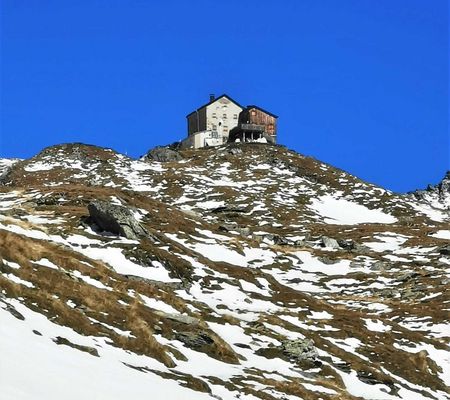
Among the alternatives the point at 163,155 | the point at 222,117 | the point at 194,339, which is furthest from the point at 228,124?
the point at 194,339

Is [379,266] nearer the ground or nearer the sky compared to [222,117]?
nearer the ground

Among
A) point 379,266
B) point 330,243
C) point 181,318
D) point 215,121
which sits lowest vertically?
point 181,318

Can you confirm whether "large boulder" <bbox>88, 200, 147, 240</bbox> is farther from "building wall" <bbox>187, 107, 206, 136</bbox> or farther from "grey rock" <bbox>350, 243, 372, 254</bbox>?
"building wall" <bbox>187, 107, 206, 136</bbox>

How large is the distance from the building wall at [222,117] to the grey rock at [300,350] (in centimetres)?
11399

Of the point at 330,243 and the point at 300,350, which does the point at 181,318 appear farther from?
the point at 330,243

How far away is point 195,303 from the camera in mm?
38688

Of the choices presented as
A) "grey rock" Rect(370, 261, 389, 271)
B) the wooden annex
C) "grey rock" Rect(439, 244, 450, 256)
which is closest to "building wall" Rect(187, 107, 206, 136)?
the wooden annex

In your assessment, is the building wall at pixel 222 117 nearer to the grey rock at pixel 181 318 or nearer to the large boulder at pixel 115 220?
the large boulder at pixel 115 220

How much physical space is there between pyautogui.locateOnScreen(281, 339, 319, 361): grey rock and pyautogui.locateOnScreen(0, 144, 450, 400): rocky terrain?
106 millimetres

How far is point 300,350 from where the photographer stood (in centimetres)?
3366

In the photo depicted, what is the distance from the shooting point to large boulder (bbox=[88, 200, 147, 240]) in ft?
158

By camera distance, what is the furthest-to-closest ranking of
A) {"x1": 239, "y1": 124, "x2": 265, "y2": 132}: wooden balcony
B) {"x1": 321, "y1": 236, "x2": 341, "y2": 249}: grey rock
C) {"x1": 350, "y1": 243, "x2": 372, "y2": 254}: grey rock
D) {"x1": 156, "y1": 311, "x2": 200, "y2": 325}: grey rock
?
{"x1": 239, "y1": 124, "x2": 265, "y2": 132}: wooden balcony
{"x1": 321, "y1": 236, "x2": 341, "y2": 249}: grey rock
{"x1": 350, "y1": 243, "x2": 372, "y2": 254}: grey rock
{"x1": 156, "y1": 311, "x2": 200, "y2": 325}: grey rock

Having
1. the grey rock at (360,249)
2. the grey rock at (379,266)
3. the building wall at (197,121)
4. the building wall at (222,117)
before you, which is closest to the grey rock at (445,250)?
the grey rock at (360,249)

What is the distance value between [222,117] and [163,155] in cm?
2320
